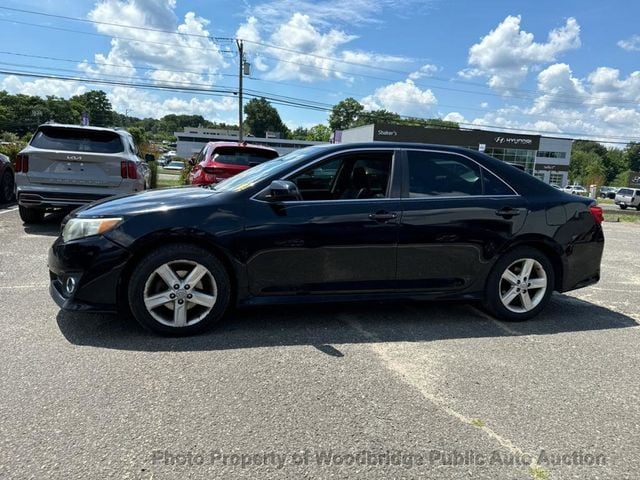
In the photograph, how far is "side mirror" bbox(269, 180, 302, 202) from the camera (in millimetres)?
3875

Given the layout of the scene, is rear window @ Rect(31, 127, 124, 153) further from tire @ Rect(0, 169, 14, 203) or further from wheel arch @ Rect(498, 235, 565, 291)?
wheel arch @ Rect(498, 235, 565, 291)

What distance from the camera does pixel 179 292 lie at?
3820mm

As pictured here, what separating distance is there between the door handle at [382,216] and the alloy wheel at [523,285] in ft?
3.97

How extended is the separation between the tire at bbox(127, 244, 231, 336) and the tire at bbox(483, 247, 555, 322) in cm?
237

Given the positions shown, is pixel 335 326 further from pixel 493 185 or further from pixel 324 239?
pixel 493 185

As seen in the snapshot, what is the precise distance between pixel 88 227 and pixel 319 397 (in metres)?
2.16

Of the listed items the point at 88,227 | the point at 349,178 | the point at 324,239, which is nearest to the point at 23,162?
the point at 88,227

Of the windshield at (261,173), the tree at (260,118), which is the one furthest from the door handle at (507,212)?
the tree at (260,118)

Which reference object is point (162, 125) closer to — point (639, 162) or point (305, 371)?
point (639, 162)

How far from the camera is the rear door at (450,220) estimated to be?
14.0 ft

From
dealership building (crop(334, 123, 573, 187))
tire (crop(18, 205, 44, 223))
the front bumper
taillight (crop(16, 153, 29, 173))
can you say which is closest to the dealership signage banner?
dealership building (crop(334, 123, 573, 187))

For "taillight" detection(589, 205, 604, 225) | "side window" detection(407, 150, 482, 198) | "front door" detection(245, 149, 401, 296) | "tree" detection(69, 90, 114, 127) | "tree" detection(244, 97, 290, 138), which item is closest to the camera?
"front door" detection(245, 149, 401, 296)

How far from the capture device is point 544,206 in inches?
182

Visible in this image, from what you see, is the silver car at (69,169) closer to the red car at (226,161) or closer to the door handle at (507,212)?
the red car at (226,161)
